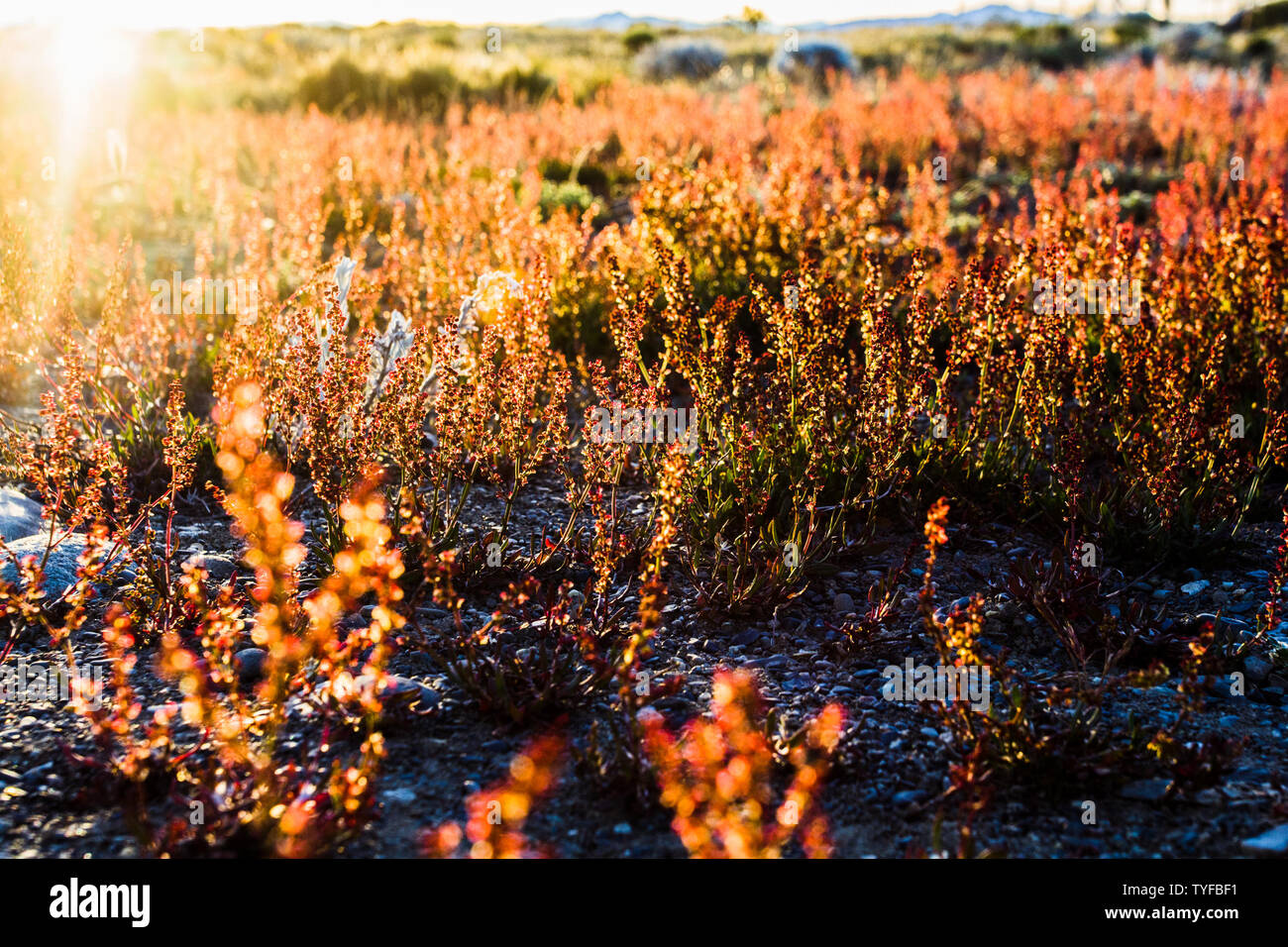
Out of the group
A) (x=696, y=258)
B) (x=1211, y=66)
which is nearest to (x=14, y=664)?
(x=696, y=258)

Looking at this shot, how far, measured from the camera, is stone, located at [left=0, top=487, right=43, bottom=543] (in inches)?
146

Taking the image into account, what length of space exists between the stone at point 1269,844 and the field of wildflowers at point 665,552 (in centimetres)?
2

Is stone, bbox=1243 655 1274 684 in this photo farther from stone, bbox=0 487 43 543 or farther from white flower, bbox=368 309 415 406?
stone, bbox=0 487 43 543

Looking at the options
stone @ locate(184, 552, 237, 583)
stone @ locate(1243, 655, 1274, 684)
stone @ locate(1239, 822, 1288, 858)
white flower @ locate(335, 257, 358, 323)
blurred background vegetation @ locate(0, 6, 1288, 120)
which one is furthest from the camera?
blurred background vegetation @ locate(0, 6, 1288, 120)

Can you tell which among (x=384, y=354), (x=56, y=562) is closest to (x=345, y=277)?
(x=384, y=354)

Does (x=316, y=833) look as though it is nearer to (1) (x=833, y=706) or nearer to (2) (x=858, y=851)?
(2) (x=858, y=851)

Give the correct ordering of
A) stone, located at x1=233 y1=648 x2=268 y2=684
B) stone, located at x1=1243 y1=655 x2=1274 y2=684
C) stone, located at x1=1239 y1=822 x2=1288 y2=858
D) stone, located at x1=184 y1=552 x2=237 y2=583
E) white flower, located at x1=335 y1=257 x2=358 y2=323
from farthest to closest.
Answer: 1. white flower, located at x1=335 y1=257 x2=358 y2=323
2. stone, located at x1=184 y1=552 x2=237 y2=583
3. stone, located at x1=1243 y1=655 x2=1274 y2=684
4. stone, located at x1=233 y1=648 x2=268 y2=684
5. stone, located at x1=1239 y1=822 x2=1288 y2=858

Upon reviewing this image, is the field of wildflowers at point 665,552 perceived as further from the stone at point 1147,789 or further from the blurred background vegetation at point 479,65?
the blurred background vegetation at point 479,65

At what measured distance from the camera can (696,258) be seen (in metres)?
5.94

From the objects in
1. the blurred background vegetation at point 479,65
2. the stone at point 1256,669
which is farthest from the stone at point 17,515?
the blurred background vegetation at point 479,65

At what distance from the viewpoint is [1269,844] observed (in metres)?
2.27

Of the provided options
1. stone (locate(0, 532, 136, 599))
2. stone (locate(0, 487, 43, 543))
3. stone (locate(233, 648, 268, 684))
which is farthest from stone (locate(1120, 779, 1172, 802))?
stone (locate(0, 487, 43, 543))

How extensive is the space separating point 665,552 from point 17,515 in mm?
2539

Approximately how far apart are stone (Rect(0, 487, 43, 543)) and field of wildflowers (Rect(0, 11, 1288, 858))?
14mm
